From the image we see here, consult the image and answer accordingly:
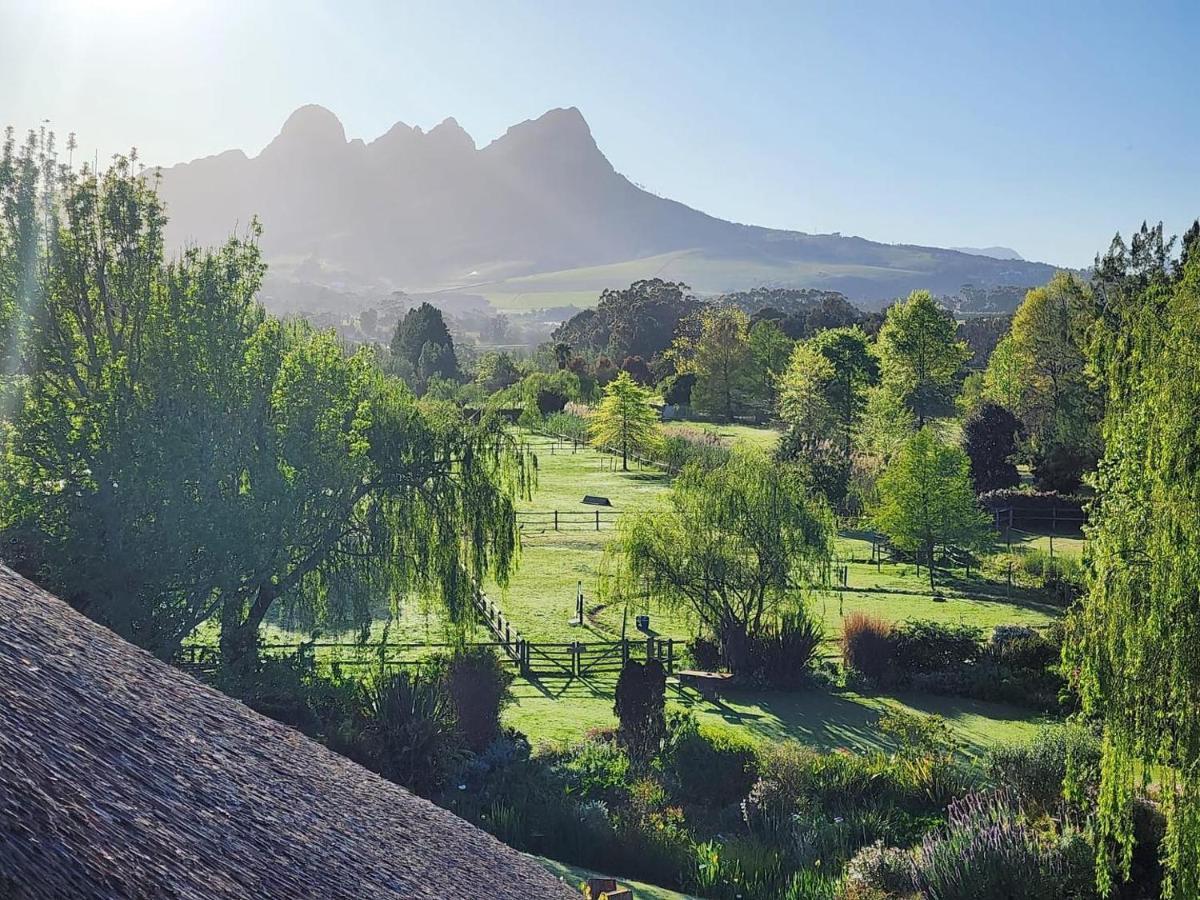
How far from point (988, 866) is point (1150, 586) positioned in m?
4.34

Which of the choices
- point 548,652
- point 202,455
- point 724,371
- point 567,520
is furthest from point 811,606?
point 724,371

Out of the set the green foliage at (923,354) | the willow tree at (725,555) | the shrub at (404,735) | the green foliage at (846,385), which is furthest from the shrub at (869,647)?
the green foliage at (923,354)

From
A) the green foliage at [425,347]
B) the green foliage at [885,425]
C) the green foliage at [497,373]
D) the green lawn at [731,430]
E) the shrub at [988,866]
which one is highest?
the green foliage at [425,347]

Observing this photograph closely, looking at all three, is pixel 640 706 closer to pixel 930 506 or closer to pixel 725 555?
pixel 725 555

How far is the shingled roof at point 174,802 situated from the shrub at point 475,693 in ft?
27.8

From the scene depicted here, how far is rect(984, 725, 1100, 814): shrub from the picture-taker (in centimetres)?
1577

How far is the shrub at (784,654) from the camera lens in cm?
2652

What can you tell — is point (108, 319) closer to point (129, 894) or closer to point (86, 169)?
point (86, 169)

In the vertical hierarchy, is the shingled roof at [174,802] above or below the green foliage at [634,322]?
below

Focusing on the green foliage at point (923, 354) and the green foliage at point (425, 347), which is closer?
the green foliage at point (923, 354)

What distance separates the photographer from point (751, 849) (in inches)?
580

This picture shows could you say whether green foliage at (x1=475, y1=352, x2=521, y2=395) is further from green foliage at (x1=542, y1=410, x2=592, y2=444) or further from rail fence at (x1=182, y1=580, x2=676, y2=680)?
rail fence at (x1=182, y1=580, x2=676, y2=680)

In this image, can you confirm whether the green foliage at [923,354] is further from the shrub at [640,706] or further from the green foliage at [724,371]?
the shrub at [640,706]

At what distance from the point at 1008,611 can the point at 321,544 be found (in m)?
24.2
